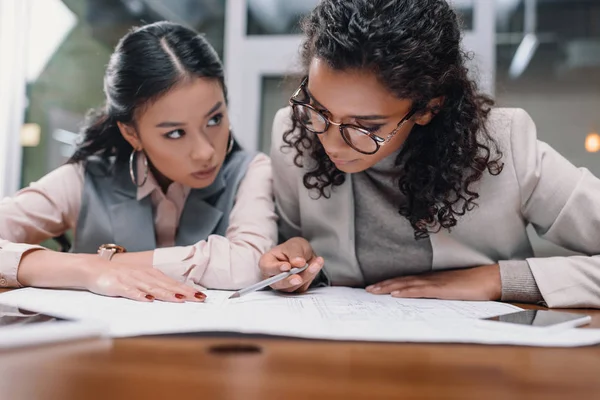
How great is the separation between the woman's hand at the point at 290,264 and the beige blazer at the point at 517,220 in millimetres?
123

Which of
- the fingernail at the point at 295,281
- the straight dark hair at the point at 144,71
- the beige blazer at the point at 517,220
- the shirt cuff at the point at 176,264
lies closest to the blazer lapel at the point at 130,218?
the straight dark hair at the point at 144,71

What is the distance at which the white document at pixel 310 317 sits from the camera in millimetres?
543

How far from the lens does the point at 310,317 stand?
25.6 inches

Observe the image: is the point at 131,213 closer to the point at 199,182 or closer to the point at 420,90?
the point at 199,182

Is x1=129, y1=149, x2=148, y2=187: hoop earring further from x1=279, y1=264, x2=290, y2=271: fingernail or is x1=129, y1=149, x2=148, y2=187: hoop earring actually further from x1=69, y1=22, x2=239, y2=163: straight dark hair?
x1=279, y1=264, x2=290, y2=271: fingernail

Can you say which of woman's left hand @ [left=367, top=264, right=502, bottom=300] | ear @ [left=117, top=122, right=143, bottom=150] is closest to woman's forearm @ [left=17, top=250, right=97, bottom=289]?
ear @ [left=117, top=122, right=143, bottom=150]

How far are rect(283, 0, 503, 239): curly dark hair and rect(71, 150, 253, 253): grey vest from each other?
238 mm

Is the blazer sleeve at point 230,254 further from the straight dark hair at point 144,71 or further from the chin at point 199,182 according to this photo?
the straight dark hair at point 144,71

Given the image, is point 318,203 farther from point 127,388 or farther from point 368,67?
point 127,388

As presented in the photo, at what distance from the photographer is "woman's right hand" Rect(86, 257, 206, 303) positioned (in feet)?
2.60

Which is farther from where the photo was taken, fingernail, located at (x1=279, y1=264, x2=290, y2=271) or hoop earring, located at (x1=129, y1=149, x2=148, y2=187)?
hoop earring, located at (x1=129, y1=149, x2=148, y2=187)

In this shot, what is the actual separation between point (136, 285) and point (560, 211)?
73cm

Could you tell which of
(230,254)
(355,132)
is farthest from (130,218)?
(355,132)

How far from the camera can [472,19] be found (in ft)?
7.04
